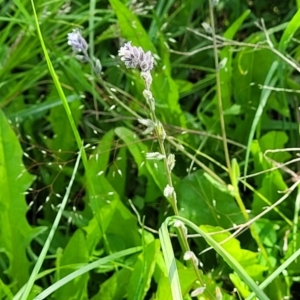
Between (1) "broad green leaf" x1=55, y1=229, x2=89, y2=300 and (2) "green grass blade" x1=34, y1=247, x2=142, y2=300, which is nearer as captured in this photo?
(2) "green grass blade" x1=34, y1=247, x2=142, y2=300

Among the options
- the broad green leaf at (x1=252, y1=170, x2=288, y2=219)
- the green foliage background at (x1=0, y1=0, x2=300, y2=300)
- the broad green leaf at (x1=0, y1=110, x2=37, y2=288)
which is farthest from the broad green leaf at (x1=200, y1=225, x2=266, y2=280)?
the broad green leaf at (x1=0, y1=110, x2=37, y2=288)

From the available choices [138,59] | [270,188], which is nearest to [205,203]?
[270,188]

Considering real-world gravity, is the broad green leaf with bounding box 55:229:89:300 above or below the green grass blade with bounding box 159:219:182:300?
below

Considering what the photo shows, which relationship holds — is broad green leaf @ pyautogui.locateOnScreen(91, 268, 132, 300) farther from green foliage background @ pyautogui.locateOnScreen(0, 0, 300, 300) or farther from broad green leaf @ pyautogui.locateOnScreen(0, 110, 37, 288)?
broad green leaf @ pyautogui.locateOnScreen(0, 110, 37, 288)

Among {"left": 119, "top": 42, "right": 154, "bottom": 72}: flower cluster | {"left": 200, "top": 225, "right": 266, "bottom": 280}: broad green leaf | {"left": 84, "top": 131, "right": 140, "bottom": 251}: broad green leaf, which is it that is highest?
{"left": 119, "top": 42, "right": 154, "bottom": 72}: flower cluster

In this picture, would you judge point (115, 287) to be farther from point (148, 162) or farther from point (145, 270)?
point (148, 162)

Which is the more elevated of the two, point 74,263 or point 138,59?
point 138,59

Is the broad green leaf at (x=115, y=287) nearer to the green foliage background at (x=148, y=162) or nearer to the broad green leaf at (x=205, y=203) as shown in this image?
the green foliage background at (x=148, y=162)

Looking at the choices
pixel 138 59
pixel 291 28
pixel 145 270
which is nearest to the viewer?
pixel 138 59
